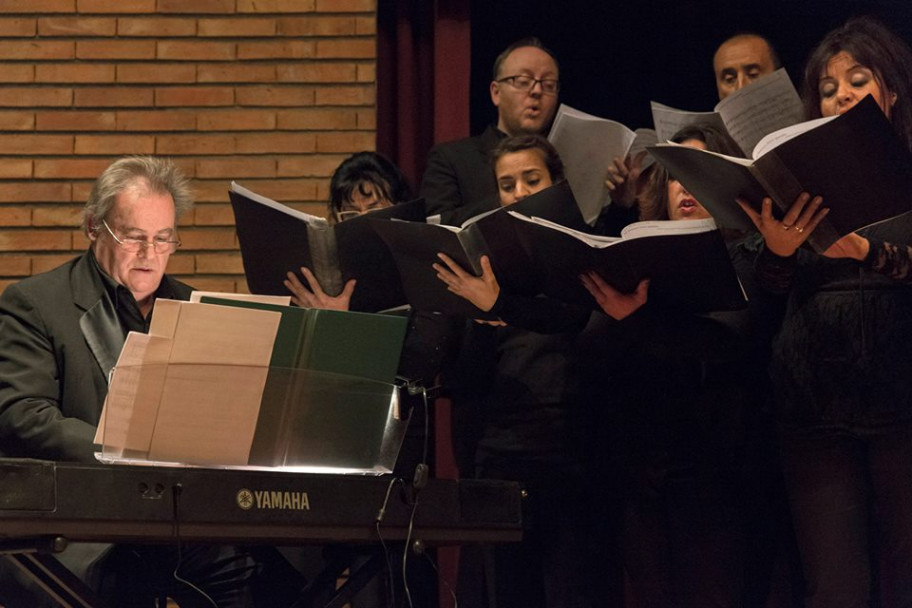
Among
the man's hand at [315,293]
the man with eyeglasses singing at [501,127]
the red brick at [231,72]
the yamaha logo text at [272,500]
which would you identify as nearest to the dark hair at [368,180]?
the man with eyeglasses singing at [501,127]

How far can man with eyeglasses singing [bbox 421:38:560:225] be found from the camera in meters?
3.47

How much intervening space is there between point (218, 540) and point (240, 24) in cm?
264

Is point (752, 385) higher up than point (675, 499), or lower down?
higher up

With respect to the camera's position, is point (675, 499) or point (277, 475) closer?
point (277, 475)

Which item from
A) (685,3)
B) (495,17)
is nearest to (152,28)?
(495,17)

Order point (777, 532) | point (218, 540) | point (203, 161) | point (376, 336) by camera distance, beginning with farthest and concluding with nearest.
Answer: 1. point (203, 161)
2. point (777, 532)
3. point (376, 336)
4. point (218, 540)

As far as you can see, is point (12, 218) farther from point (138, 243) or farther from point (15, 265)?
point (138, 243)

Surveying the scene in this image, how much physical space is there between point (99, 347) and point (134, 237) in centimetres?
28

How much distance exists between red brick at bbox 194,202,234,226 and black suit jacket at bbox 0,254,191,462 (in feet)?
4.29

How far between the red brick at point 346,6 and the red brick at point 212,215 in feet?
2.29

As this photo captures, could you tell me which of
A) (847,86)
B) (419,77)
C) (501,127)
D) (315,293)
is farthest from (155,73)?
(847,86)

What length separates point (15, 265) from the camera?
405 centimetres

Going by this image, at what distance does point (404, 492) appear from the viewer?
2.01 metres

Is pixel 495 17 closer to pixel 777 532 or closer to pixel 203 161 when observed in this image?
pixel 203 161
